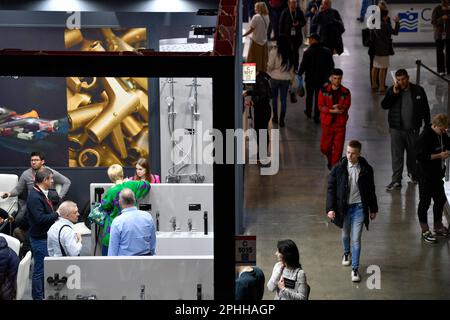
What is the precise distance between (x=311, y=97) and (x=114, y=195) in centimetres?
725

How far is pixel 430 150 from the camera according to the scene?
11242mm

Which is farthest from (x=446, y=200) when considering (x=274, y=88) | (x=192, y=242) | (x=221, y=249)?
(x=221, y=249)

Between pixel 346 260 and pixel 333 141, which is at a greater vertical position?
pixel 333 141

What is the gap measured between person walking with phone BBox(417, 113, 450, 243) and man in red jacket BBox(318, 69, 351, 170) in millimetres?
2074

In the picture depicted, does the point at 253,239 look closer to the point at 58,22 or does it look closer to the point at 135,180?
the point at 135,180

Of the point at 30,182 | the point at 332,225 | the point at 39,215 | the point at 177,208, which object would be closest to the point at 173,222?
the point at 177,208

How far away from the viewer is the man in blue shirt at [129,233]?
9016 mm

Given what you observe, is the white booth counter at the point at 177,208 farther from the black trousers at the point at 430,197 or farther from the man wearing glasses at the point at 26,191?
the black trousers at the point at 430,197

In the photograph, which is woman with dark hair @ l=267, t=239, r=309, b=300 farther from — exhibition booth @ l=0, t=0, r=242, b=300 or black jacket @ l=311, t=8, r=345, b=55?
black jacket @ l=311, t=8, r=345, b=55

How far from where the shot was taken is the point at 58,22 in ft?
41.1

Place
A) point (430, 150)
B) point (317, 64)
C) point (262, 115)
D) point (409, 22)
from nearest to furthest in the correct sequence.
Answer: point (430, 150) < point (262, 115) < point (317, 64) < point (409, 22)

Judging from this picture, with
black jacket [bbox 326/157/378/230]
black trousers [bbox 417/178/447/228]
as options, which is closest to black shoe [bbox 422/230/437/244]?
black trousers [bbox 417/178/447/228]

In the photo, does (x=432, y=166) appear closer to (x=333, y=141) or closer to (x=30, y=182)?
(x=333, y=141)

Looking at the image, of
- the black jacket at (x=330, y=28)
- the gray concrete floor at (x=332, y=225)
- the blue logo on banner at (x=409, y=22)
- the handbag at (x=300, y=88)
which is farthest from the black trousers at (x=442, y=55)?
the handbag at (x=300, y=88)
